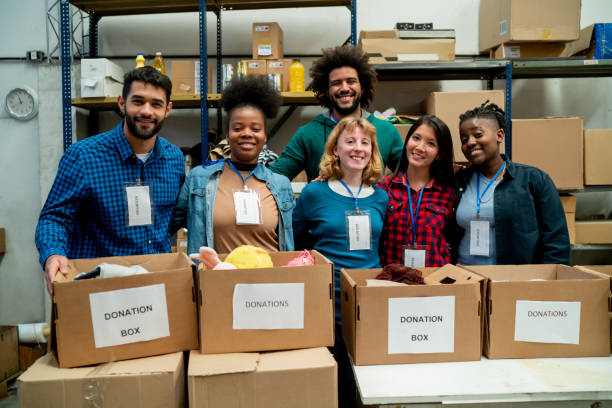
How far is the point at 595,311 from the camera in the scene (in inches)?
42.9

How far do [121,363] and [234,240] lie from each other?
68 cm

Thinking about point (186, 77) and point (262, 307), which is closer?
point (262, 307)

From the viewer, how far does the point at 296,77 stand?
3.02 metres

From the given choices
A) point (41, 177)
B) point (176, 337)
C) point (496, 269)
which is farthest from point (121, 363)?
point (41, 177)

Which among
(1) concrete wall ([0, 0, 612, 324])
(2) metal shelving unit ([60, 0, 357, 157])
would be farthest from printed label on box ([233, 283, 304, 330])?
(1) concrete wall ([0, 0, 612, 324])

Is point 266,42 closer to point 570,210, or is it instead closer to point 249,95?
point 249,95

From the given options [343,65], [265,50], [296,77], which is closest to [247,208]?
[343,65]

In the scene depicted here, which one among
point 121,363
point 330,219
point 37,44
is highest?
point 37,44

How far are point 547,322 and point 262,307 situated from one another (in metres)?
0.76

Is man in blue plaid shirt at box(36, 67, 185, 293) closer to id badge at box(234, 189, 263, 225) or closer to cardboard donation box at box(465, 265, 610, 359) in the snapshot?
id badge at box(234, 189, 263, 225)

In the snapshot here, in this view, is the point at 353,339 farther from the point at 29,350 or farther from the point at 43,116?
the point at 43,116

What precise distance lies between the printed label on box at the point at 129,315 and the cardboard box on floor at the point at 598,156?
301 centimetres

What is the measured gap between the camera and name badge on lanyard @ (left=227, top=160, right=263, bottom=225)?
1.54 metres

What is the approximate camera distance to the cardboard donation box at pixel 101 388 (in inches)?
34.3
